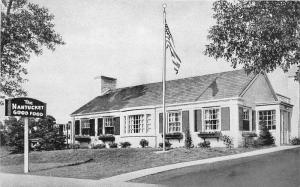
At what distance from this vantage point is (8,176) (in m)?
13.9

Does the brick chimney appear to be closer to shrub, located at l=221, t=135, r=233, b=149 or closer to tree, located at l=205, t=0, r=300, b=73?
shrub, located at l=221, t=135, r=233, b=149

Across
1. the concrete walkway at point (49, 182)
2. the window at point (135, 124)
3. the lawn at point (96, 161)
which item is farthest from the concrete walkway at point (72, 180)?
the window at point (135, 124)

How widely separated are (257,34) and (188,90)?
10.1 metres

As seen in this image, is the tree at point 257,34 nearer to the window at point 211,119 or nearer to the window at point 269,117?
the window at point 211,119

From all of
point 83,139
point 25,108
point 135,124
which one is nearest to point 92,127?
point 83,139

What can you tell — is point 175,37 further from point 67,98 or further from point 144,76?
point 67,98

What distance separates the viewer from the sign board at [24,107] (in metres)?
13.6

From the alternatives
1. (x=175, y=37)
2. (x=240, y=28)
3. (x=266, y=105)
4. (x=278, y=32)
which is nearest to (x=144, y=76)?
(x=175, y=37)

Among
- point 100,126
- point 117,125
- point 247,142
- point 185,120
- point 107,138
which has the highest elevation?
point 185,120

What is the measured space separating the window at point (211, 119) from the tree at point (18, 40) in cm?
873

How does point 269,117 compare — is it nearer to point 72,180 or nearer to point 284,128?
point 284,128

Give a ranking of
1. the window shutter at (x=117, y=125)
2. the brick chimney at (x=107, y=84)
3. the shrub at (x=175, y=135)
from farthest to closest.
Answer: the brick chimney at (x=107, y=84) → the window shutter at (x=117, y=125) → the shrub at (x=175, y=135)

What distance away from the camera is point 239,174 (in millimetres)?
11688

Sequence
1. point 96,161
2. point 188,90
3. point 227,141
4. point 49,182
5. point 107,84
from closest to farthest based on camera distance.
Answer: point 49,182 → point 96,161 → point 227,141 → point 188,90 → point 107,84
